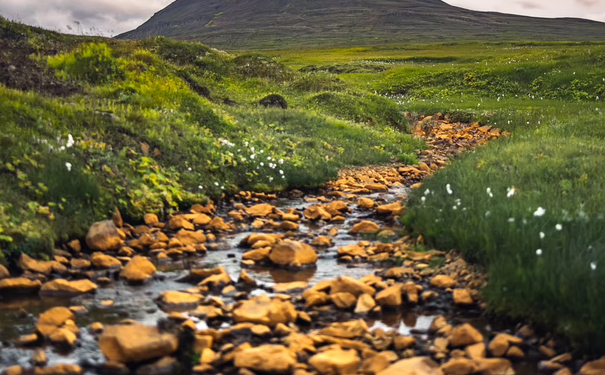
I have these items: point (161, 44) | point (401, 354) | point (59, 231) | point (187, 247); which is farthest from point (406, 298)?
point (161, 44)

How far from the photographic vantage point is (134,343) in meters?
4.75

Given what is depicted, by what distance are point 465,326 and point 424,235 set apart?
3.21 metres

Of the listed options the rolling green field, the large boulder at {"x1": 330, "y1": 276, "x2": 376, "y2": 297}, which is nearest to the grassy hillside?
the rolling green field

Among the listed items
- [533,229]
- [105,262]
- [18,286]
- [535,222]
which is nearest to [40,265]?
[18,286]

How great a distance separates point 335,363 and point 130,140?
7.91m

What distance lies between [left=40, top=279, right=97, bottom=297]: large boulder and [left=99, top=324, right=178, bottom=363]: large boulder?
1.61m

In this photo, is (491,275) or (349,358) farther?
(491,275)

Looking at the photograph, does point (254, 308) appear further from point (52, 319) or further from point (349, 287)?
point (52, 319)

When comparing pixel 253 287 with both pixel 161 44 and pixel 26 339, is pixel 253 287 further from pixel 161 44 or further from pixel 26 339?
pixel 161 44

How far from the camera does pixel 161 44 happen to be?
32188mm

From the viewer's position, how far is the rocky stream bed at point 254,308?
4.74 m

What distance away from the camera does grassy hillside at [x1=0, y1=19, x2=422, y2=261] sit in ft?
27.6

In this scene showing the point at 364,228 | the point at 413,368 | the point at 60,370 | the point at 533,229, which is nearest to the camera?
the point at 413,368

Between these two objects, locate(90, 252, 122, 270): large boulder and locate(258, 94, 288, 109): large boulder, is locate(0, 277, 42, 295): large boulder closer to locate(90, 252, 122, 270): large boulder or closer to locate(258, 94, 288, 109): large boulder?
locate(90, 252, 122, 270): large boulder
